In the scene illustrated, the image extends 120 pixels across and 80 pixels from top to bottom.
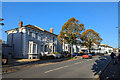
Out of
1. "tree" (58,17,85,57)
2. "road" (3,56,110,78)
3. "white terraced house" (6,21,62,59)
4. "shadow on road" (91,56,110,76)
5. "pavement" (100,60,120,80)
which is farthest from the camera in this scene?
"tree" (58,17,85,57)

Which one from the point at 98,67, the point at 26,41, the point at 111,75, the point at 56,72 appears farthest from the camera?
the point at 26,41

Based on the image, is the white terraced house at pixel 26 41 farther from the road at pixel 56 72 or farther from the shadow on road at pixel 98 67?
the shadow on road at pixel 98 67

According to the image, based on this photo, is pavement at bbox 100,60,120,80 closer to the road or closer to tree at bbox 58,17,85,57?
the road

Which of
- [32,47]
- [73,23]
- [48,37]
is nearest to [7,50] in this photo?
[32,47]

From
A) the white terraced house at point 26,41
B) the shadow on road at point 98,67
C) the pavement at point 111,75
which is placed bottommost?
the shadow on road at point 98,67

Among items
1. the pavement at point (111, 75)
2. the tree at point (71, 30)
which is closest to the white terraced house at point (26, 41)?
the tree at point (71, 30)

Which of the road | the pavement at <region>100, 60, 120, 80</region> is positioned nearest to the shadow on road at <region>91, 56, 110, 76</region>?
the road

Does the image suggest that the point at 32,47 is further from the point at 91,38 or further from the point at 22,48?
the point at 91,38

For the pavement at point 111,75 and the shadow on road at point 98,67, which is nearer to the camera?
the pavement at point 111,75

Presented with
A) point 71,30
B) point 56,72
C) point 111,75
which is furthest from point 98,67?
point 71,30

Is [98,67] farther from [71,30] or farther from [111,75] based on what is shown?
[71,30]

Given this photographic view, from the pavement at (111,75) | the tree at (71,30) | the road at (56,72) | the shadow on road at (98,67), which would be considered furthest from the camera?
the tree at (71,30)

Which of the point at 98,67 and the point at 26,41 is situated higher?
the point at 26,41

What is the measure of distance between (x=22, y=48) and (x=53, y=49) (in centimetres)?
1215
